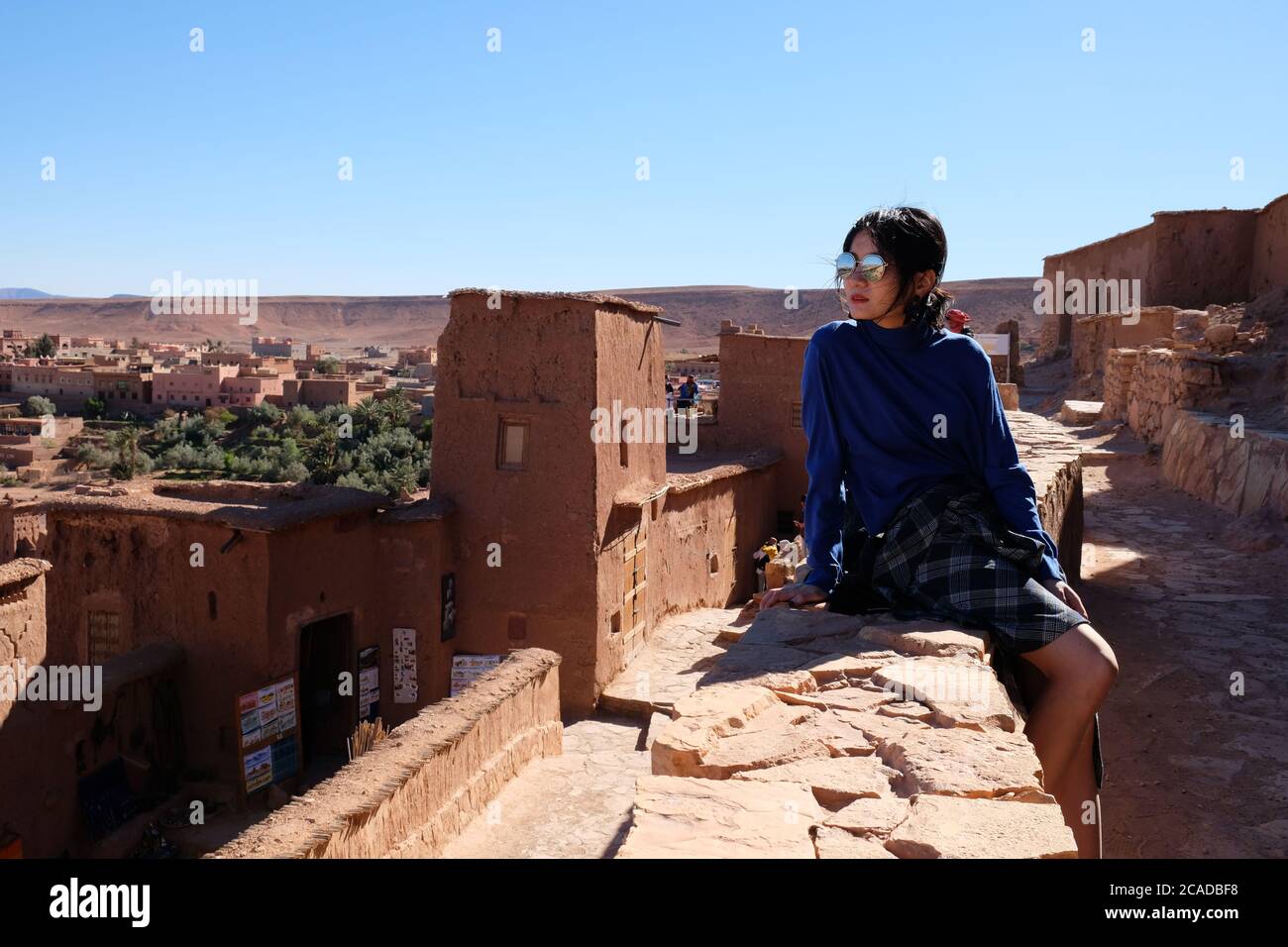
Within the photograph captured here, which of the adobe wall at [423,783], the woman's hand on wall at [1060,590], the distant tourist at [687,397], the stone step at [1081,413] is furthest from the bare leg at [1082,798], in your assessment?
the distant tourist at [687,397]

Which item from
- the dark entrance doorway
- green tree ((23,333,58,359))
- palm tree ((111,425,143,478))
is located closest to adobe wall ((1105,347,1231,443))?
the dark entrance doorway

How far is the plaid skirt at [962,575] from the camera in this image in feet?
9.77

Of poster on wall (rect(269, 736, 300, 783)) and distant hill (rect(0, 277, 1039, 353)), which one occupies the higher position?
distant hill (rect(0, 277, 1039, 353))

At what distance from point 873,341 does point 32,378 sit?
50.4m

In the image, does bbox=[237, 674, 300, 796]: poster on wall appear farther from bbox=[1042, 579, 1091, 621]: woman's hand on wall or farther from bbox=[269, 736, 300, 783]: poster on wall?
bbox=[1042, 579, 1091, 621]: woman's hand on wall

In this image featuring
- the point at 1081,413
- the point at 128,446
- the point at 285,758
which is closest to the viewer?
the point at 285,758

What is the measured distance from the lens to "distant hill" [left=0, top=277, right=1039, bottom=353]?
3329 inches

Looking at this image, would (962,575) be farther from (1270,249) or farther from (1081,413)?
(1270,249)

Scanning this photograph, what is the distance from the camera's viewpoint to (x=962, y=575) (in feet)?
10.4

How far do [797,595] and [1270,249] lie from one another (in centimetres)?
2094

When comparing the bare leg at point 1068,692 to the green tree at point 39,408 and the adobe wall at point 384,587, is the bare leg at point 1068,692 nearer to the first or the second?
the adobe wall at point 384,587

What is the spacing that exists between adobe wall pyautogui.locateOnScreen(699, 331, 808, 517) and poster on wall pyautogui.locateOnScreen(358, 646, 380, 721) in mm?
8973

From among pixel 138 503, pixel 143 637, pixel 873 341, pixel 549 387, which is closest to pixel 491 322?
pixel 549 387

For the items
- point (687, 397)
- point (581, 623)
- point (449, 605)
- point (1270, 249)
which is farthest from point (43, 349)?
point (1270, 249)
